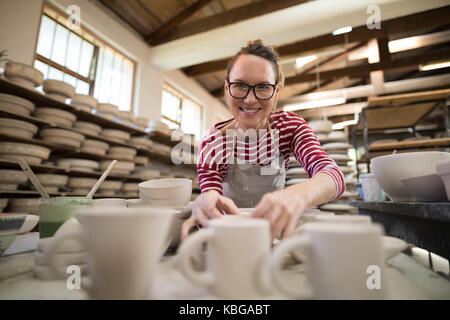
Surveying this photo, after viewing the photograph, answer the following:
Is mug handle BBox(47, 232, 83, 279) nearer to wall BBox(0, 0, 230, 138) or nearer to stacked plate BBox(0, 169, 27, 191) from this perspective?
stacked plate BBox(0, 169, 27, 191)

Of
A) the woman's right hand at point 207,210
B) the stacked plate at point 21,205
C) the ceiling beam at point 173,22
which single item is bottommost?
the stacked plate at point 21,205

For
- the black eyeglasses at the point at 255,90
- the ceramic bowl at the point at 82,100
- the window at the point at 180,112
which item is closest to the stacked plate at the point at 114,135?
the ceramic bowl at the point at 82,100

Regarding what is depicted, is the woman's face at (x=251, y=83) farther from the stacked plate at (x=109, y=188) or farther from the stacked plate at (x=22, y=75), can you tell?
the stacked plate at (x=109, y=188)

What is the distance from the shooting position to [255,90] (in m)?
1.12

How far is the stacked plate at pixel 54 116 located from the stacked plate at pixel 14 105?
0.49ft

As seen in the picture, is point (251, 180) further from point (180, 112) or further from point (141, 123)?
point (180, 112)

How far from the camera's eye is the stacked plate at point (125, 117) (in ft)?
10.9

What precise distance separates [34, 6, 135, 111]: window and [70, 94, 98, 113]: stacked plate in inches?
25.4

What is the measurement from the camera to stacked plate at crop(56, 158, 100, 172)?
268 cm

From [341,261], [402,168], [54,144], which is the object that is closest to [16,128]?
[54,144]

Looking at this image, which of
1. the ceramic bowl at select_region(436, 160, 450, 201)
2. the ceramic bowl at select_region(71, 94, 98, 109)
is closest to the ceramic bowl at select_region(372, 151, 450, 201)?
the ceramic bowl at select_region(436, 160, 450, 201)

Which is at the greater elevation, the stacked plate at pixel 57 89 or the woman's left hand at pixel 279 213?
the stacked plate at pixel 57 89

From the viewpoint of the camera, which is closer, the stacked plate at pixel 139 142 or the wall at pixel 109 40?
the wall at pixel 109 40

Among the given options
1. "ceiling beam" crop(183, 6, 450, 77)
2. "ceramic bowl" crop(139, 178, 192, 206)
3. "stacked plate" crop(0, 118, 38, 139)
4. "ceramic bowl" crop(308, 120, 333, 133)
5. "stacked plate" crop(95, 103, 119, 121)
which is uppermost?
"ceiling beam" crop(183, 6, 450, 77)
